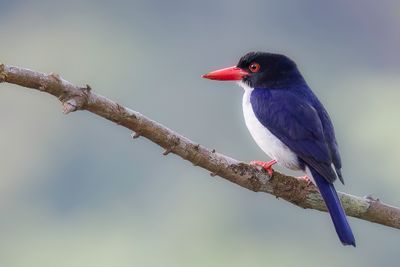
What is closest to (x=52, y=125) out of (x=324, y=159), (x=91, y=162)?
(x=91, y=162)

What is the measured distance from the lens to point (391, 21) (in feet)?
209

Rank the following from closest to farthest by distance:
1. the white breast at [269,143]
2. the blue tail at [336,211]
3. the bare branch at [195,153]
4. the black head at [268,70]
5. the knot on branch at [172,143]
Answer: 1. the bare branch at [195,153]
2. the knot on branch at [172,143]
3. the blue tail at [336,211]
4. the white breast at [269,143]
5. the black head at [268,70]

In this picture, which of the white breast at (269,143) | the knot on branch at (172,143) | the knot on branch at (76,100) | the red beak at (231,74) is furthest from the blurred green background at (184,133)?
the knot on branch at (76,100)

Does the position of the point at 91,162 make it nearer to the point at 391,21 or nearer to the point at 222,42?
the point at 222,42

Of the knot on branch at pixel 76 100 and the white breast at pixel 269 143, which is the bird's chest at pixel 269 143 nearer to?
the white breast at pixel 269 143

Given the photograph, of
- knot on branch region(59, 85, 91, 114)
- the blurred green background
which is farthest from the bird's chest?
the blurred green background

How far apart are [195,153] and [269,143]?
88cm

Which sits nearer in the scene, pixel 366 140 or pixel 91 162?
pixel 366 140

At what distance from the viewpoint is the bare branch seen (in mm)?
5918

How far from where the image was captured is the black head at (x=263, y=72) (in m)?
7.62

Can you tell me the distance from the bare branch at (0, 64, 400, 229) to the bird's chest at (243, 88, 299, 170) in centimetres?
27

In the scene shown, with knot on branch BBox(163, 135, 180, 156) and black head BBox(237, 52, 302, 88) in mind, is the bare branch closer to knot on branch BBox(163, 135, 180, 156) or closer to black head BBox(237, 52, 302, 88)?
knot on branch BBox(163, 135, 180, 156)

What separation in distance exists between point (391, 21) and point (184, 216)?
20209 millimetres

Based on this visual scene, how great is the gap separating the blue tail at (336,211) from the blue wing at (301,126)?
0.05m
